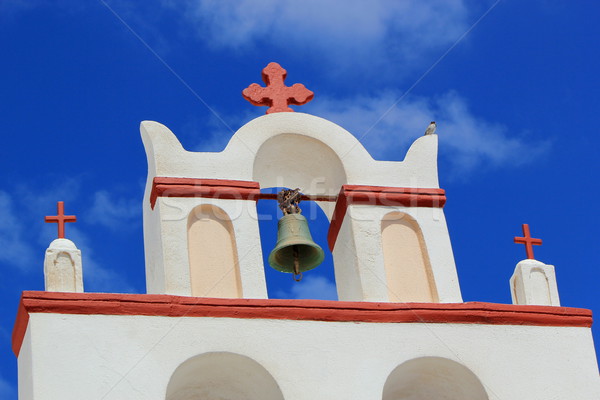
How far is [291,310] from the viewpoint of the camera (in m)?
12.2

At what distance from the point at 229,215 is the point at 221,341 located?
54.2 inches

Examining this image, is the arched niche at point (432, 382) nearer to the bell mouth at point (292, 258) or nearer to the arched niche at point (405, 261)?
the arched niche at point (405, 261)

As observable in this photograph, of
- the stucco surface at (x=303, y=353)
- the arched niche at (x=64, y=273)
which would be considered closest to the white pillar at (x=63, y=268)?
the arched niche at (x=64, y=273)

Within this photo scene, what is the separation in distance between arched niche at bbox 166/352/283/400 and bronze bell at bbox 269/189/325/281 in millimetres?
1253

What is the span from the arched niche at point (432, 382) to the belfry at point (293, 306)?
0.02 meters

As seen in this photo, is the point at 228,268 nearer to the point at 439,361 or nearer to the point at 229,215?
the point at 229,215

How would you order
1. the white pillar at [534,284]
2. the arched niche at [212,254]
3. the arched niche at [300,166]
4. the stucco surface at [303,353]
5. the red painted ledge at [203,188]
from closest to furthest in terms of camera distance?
the stucco surface at [303,353] → the arched niche at [212,254] → the red painted ledge at [203,188] → the white pillar at [534,284] → the arched niche at [300,166]


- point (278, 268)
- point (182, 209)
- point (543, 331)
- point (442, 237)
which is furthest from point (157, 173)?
point (543, 331)

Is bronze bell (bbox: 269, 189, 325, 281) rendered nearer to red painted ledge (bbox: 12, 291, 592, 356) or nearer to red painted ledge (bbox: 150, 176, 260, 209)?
red painted ledge (bbox: 150, 176, 260, 209)

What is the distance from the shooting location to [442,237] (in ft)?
43.5

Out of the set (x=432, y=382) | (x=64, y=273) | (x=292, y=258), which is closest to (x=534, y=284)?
(x=432, y=382)

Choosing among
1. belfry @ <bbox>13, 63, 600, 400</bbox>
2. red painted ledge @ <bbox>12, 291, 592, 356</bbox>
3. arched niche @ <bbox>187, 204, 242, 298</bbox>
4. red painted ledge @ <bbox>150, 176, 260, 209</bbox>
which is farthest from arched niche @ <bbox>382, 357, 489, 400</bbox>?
red painted ledge @ <bbox>150, 176, 260, 209</bbox>

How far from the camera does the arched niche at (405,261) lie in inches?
509

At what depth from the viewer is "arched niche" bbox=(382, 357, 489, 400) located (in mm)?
12297
